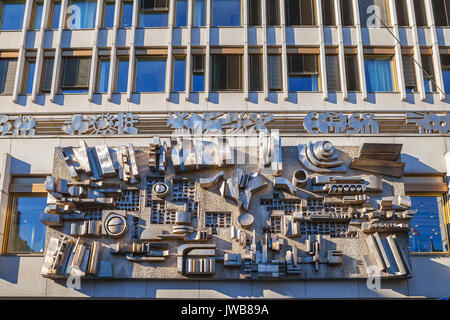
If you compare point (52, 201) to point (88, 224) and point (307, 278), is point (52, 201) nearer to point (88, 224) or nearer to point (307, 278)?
point (88, 224)

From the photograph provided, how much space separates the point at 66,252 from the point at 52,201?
1.35 metres

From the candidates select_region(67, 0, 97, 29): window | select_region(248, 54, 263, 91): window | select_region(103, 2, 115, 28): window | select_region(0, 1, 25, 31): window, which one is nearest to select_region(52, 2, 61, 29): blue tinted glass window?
select_region(67, 0, 97, 29): window

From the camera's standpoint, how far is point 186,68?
18141 mm

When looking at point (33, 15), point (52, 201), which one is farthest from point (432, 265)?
point (33, 15)

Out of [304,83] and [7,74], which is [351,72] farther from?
[7,74]

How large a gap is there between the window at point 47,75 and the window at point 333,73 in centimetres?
919

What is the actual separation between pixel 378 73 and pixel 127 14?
890 centimetres

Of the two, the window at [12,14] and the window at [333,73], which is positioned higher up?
the window at [12,14]

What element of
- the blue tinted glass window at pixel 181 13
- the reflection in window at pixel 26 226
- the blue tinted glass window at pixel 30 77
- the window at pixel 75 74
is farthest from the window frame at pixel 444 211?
the blue tinted glass window at pixel 30 77

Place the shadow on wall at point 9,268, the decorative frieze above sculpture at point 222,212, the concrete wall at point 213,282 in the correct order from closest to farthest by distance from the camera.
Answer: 1. the decorative frieze above sculpture at point 222,212
2. the concrete wall at point 213,282
3. the shadow on wall at point 9,268

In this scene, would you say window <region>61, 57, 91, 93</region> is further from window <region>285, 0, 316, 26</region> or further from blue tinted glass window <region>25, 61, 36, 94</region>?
window <region>285, 0, 316, 26</region>

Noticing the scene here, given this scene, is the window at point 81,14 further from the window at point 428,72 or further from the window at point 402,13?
the window at point 428,72

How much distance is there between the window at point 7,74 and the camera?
18.2m

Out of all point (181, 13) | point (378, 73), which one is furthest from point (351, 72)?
point (181, 13)
